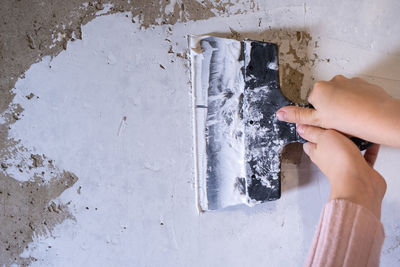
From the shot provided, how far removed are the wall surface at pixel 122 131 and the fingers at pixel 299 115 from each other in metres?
0.16

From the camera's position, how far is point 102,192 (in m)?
0.90

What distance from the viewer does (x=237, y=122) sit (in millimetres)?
886

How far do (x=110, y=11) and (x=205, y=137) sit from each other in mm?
463

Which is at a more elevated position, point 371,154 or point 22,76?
point 22,76

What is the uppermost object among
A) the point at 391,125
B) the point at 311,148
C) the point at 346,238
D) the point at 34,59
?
the point at 34,59

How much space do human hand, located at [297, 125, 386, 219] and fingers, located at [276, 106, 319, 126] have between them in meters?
0.02

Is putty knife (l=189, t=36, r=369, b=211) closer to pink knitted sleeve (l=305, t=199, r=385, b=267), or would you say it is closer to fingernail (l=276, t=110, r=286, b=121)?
fingernail (l=276, t=110, r=286, b=121)

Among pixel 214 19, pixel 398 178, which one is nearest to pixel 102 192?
pixel 214 19

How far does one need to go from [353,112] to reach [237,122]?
30cm

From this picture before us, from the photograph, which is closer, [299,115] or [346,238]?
[346,238]

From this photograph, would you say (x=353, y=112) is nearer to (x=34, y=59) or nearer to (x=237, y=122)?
(x=237, y=122)

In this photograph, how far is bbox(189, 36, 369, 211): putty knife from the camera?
2.82ft

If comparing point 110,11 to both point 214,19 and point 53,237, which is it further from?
point 53,237

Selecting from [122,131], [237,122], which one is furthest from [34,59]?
[237,122]
